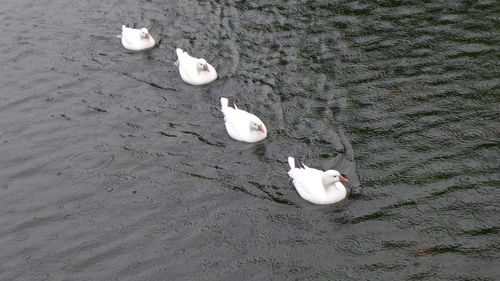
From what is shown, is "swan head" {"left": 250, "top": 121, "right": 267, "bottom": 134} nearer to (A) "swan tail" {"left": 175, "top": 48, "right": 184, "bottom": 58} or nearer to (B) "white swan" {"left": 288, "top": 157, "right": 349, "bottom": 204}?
(B) "white swan" {"left": 288, "top": 157, "right": 349, "bottom": 204}

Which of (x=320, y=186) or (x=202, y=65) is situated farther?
(x=202, y=65)

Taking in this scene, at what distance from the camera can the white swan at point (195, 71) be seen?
14.0 metres

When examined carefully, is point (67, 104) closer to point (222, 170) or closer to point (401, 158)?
point (222, 170)

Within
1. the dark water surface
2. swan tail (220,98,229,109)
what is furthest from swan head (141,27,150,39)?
swan tail (220,98,229,109)

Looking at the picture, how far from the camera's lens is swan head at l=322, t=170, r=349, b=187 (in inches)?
412

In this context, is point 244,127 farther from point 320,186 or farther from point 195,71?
point 195,71

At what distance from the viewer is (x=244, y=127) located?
1221 cm

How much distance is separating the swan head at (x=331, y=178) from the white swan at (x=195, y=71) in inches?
183

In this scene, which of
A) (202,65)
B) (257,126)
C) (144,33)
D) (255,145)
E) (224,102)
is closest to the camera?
(257,126)

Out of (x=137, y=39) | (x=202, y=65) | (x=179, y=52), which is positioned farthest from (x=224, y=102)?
(x=137, y=39)

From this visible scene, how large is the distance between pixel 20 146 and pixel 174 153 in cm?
321

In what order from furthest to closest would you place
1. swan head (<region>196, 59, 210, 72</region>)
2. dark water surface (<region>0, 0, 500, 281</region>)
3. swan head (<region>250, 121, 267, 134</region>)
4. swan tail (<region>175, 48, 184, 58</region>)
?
swan tail (<region>175, 48, 184, 58</region>), swan head (<region>196, 59, 210, 72</region>), swan head (<region>250, 121, 267, 134</region>), dark water surface (<region>0, 0, 500, 281</region>)

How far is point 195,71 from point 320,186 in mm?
4749

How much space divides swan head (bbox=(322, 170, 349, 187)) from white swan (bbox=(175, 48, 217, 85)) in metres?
4.64
